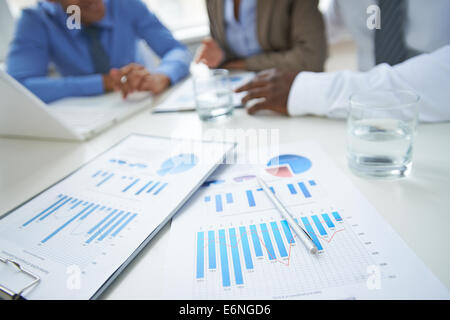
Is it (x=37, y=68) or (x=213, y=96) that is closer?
(x=213, y=96)

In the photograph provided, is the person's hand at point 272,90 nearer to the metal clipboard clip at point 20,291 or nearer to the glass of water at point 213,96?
the glass of water at point 213,96

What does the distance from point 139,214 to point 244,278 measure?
0.58 feet

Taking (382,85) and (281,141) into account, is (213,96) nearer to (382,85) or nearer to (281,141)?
(281,141)

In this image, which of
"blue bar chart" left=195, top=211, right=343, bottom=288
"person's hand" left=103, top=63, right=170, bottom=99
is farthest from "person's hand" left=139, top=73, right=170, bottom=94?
"blue bar chart" left=195, top=211, right=343, bottom=288

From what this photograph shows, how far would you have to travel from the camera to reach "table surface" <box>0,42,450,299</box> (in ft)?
1.05

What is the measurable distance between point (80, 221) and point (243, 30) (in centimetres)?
92

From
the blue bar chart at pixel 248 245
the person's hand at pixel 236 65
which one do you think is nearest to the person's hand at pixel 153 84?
the person's hand at pixel 236 65

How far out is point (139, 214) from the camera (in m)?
0.41

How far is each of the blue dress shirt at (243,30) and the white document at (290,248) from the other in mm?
780

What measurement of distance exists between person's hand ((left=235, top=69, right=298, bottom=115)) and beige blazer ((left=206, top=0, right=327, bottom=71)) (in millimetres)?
298

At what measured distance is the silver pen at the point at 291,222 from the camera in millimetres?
322

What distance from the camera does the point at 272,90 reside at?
681mm

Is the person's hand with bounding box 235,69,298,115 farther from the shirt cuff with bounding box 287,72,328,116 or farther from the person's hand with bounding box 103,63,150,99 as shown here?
the person's hand with bounding box 103,63,150,99

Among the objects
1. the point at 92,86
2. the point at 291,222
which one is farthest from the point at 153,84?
the point at 291,222
